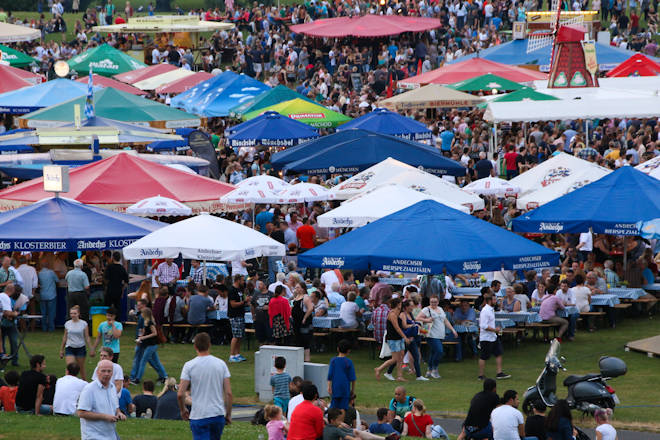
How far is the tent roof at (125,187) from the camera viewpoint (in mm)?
23859

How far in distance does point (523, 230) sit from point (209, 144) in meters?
12.6

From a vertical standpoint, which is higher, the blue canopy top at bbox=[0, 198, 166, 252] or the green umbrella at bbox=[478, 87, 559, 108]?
the green umbrella at bbox=[478, 87, 559, 108]

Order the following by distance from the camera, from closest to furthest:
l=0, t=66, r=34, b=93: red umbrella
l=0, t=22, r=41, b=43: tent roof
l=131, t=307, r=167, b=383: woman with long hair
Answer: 1. l=131, t=307, r=167, b=383: woman with long hair
2. l=0, t=66, r=34, b=93: red umbrella
3. l=0, t=22, r=41, b=43: tent roof

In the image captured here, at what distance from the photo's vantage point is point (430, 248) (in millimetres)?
19062

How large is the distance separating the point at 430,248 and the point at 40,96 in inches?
828

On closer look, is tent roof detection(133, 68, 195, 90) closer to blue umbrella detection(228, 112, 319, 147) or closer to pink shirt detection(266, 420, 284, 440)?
blue umbrella detection(228, 112, 319, 147)

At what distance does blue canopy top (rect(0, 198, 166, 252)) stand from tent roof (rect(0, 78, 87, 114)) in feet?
51.1

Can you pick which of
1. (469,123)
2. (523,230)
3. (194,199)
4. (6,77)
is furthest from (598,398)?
(6,77)

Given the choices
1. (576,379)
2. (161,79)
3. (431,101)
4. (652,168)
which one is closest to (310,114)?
(431,101)

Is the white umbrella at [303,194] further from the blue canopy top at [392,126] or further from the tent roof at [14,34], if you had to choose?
the tent roof at [14,34]

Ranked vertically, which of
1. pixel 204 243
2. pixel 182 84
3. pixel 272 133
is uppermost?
pixel 182 84

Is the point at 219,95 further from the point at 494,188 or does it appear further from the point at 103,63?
the point at 494,188

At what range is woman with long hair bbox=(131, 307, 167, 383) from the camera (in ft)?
54.4

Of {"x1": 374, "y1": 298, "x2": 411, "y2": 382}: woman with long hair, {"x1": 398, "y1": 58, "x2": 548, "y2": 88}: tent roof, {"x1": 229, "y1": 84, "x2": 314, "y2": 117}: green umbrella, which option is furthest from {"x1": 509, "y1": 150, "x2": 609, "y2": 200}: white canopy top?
A: {"x1": 398, "y1": 58, "x2": 548, "y2": 88}: tent roof
